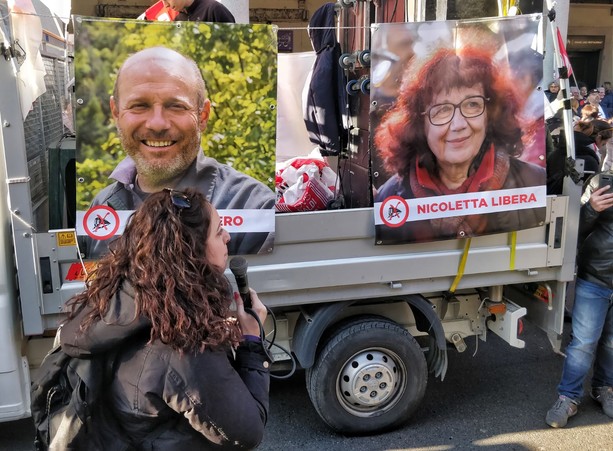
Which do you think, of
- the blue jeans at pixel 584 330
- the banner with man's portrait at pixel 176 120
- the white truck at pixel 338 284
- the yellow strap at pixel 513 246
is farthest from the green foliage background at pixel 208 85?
the blue jeans at pixel 584 330

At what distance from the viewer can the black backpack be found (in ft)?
5.95

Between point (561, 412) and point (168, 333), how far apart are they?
10.7 ft

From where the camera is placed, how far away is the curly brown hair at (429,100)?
343cm

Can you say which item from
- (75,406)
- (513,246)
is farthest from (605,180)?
(75,406)

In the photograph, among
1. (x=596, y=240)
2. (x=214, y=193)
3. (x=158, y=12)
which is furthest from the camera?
(x=158, y=12)

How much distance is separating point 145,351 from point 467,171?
236 centimetres

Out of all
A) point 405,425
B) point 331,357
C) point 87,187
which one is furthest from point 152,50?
point 405,425

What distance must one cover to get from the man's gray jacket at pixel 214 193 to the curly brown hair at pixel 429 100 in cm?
73

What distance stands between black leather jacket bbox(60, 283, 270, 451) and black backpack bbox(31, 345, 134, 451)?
0.03 meters

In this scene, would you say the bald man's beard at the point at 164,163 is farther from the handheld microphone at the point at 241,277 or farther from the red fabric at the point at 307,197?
the handheld microphone at the point at 241,277

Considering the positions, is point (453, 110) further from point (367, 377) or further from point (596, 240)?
point (367, 377)

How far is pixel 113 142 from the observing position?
3.07 m

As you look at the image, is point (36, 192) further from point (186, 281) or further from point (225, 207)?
point (186, 281)

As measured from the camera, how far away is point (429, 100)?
345 cm
